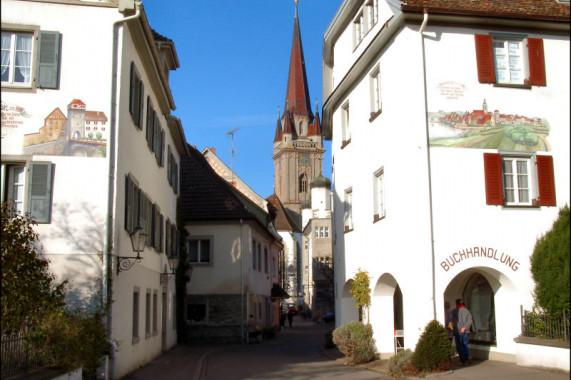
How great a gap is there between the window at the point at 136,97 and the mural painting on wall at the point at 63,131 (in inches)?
67.0

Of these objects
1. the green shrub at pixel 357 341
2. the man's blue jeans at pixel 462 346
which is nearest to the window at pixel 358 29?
the green shrub at pixel 357 341

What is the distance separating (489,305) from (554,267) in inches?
105

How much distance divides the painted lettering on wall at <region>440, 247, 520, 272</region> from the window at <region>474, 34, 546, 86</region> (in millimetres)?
4266

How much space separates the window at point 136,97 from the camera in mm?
16156

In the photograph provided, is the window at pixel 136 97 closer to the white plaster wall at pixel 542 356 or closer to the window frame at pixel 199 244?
the white plaster wall at pixel 542 356

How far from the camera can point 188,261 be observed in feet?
104

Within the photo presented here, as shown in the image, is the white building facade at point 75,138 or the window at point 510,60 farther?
the window at point 510,60

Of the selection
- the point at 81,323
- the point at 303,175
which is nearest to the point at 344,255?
the point at 81,323

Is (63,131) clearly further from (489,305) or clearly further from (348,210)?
(489,305)

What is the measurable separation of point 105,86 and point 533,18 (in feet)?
35.1

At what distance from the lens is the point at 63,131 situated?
14.5 meters

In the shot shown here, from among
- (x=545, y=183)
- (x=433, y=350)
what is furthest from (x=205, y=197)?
(x=433, y=350)

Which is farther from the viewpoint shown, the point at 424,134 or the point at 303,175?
the point at 303,175

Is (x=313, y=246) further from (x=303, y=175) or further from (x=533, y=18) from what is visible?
(x=533, y=18)
